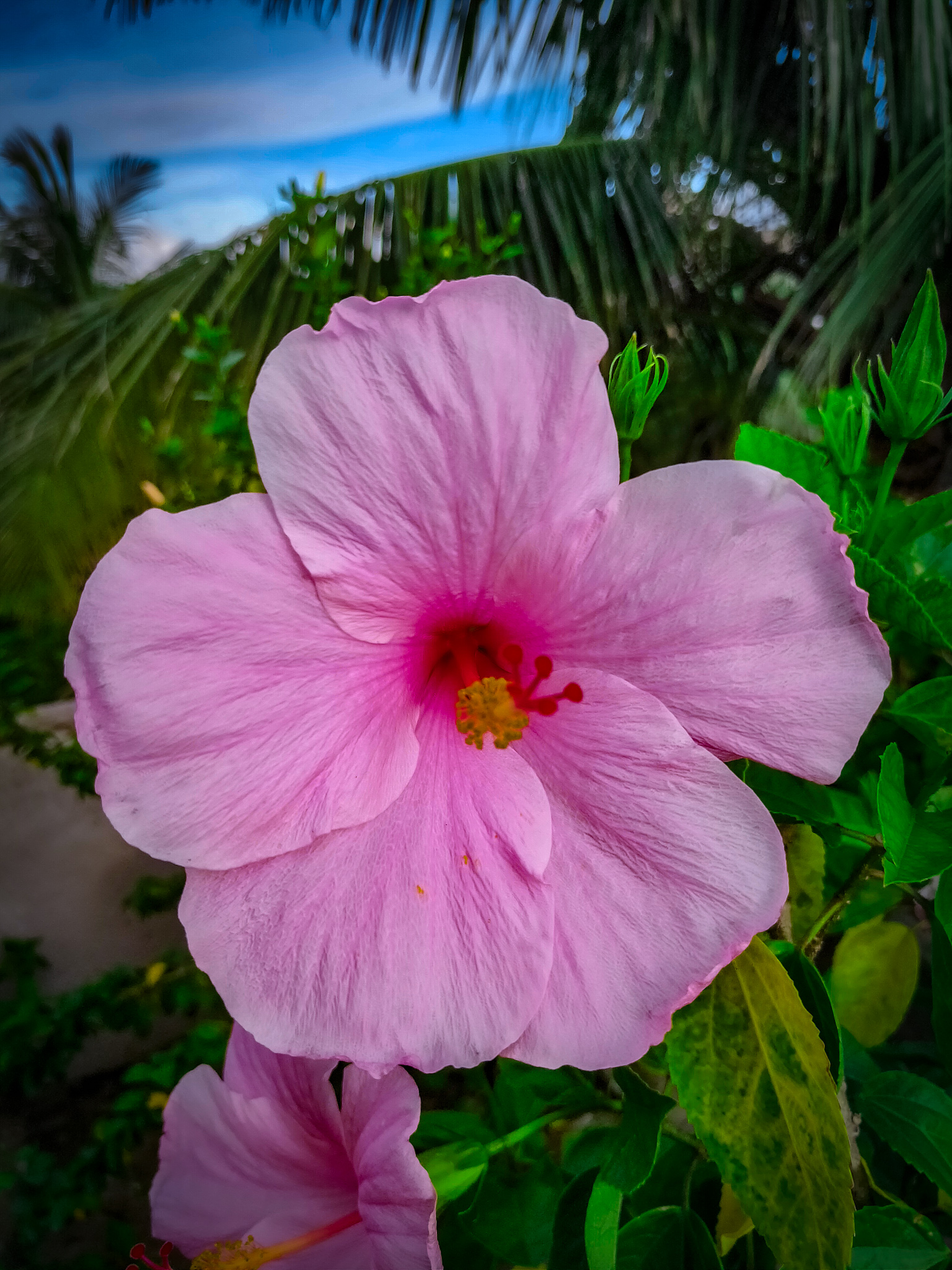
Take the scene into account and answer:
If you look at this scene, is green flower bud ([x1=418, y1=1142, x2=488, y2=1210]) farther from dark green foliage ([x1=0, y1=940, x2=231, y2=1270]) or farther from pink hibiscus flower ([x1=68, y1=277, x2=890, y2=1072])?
dark green foliage ([x1=0, y1=940, x2=231, y2=1270])

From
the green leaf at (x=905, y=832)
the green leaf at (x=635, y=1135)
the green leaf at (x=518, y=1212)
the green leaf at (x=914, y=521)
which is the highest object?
the green leaf at (x=914, y=521)

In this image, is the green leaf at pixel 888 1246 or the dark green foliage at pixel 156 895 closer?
the green leaf at pixel 888 1246

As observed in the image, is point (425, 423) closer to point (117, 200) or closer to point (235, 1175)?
point (235, 1175)

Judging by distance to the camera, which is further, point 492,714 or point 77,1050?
point 77,1050

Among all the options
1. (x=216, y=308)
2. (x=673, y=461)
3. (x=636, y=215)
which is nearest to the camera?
(x=216, y=308)

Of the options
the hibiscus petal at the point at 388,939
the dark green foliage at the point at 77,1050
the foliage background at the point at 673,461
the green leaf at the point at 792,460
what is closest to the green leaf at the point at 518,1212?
the foliage background at the point at 673,461

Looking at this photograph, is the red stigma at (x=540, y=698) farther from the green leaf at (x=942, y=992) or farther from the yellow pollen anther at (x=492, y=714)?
the green leaf at (x=942, y=992)

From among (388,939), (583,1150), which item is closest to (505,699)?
(388,939)
